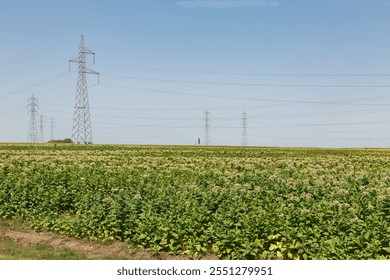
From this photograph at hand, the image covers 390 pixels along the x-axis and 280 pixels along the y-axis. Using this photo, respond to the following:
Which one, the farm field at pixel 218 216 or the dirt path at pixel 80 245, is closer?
the farm field at pixel 218 216

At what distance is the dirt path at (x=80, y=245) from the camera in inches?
422

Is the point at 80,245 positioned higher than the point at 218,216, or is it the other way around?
the point at 218,216

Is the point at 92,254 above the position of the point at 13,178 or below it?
below

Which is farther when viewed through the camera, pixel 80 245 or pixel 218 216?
pixel 80 245

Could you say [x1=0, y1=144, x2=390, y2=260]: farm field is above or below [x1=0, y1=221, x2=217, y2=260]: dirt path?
above

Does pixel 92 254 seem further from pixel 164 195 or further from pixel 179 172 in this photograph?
pixel 179 172

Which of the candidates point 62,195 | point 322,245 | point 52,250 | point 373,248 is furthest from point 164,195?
point 373,248

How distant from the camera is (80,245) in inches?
467

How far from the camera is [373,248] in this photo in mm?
8578

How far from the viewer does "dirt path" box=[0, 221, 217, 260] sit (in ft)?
35.1

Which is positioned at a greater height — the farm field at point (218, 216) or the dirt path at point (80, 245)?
the farm field at point (218, 216)

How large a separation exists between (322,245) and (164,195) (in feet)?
18.5

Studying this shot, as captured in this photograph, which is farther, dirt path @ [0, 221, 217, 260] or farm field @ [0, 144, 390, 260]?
dirt path @ [0, 221, 217, 260]
